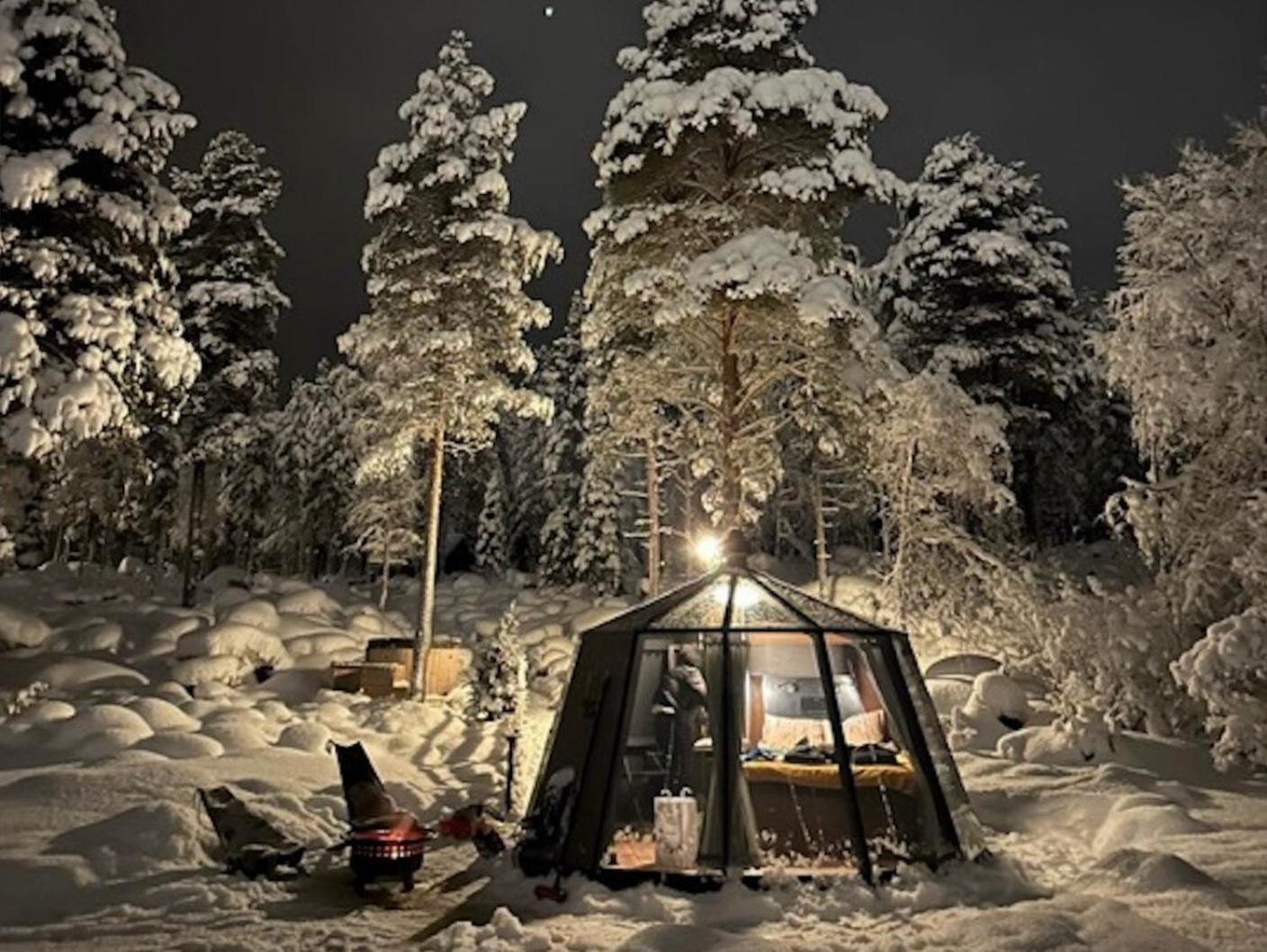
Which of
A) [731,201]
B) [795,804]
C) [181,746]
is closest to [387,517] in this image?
[181,746]

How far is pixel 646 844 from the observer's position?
8.95 metres

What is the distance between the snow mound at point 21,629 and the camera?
19.3 m

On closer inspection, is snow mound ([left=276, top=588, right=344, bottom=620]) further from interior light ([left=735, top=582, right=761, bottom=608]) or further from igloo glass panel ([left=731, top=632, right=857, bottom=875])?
igloo glass panel ([left=731, top=632, right=857, bottom=875])

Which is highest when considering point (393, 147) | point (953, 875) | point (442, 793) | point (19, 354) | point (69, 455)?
point (393, 147)

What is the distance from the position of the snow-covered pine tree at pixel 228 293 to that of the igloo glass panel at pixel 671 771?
17633mm

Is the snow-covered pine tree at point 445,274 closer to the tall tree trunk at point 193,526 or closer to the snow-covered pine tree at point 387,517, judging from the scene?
the tall tree trunk at point 193,526

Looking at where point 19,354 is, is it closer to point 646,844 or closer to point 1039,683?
point 646,844

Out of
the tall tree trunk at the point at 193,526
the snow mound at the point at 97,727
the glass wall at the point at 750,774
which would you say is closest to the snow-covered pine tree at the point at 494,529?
the tall tree trunk at the point at 193,526

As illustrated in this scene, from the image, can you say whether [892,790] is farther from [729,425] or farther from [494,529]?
[494,529]

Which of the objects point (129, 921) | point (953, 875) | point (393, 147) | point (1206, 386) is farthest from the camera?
point (393, 147)

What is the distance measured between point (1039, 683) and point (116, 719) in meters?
→ 15.7

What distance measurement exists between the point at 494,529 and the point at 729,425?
1257 inches

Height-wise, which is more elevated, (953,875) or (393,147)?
(393,147)

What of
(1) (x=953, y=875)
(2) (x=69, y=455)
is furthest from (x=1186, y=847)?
(2) (x=69, y=455)
